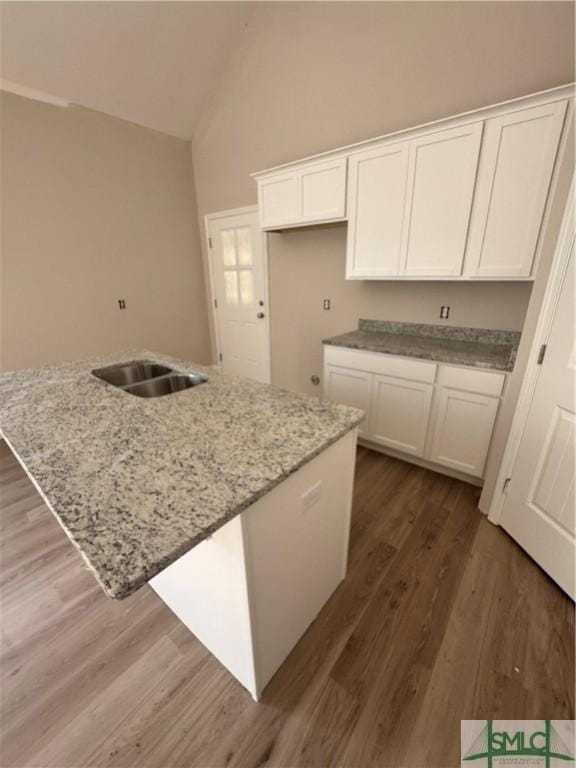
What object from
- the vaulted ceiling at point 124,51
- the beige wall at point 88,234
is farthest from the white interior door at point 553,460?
the beige wall at point 88,234

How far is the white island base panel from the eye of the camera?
92 centimetres

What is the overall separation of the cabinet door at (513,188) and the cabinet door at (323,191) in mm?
903

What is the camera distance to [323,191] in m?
2.42

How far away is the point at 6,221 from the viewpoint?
2621 millimetres

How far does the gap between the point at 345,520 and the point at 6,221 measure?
11.3ft

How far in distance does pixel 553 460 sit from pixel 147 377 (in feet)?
7.27

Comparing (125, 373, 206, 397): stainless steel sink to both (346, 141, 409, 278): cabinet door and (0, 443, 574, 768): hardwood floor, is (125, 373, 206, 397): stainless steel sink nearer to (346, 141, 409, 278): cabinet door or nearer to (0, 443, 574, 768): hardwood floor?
(0, 443, 574, 768): hardwood floor

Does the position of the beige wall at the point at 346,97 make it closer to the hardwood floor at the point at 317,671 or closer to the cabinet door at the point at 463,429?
the cabinet door at the point at 463,429

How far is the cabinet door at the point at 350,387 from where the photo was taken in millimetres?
2422

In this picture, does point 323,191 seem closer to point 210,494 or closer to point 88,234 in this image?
point 88,234

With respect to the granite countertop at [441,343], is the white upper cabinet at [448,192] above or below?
above

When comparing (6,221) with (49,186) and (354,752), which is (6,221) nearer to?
(49,186)

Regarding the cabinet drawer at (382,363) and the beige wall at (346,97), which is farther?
the cabinet drawer at (382,363)

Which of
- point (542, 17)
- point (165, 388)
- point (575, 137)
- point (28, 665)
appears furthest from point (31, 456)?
point (542, 17)
